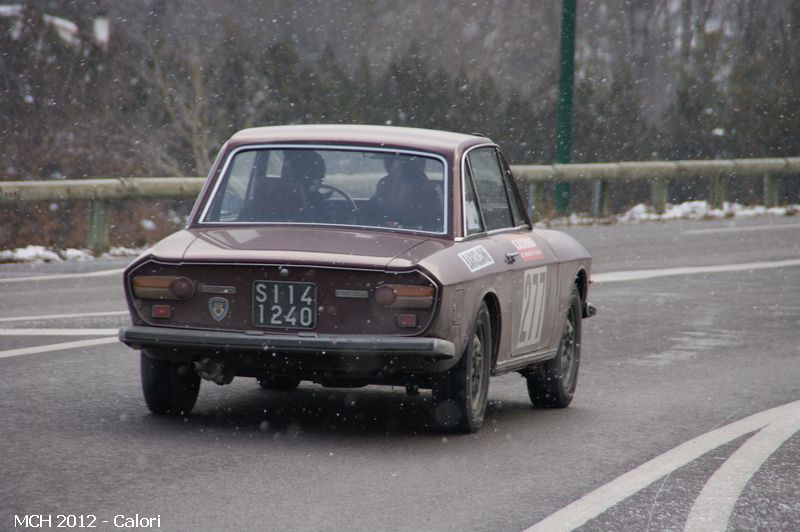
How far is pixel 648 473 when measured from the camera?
7.12 m

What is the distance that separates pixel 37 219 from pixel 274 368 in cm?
1577

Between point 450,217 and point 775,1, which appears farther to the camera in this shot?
point 775,1

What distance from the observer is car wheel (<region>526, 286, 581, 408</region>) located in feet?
30.3

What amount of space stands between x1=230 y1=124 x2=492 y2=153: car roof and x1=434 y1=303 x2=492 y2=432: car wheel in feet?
3.37

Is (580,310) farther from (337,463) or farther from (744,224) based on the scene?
(744,224)

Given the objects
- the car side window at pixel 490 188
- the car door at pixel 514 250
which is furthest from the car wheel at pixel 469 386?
the car side window at pixel 490 188

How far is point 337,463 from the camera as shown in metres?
7.11

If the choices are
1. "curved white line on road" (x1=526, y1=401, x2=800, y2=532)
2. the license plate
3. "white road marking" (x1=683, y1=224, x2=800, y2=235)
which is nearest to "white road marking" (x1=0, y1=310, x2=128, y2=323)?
the license plate

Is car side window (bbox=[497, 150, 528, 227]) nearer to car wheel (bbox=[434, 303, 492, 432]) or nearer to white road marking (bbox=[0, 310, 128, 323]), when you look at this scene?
car wheel (bbox=[434, 303, 492, 432])

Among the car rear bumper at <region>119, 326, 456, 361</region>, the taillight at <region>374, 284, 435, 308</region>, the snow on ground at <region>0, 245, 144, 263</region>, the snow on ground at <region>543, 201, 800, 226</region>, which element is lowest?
the snow on ground at <region>543, 201, 800, 226</region>

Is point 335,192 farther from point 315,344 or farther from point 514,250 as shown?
point 315,344

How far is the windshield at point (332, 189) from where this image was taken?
8.22m

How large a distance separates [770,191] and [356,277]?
78.5 ft

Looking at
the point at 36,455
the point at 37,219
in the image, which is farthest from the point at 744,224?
the point at 36,455
